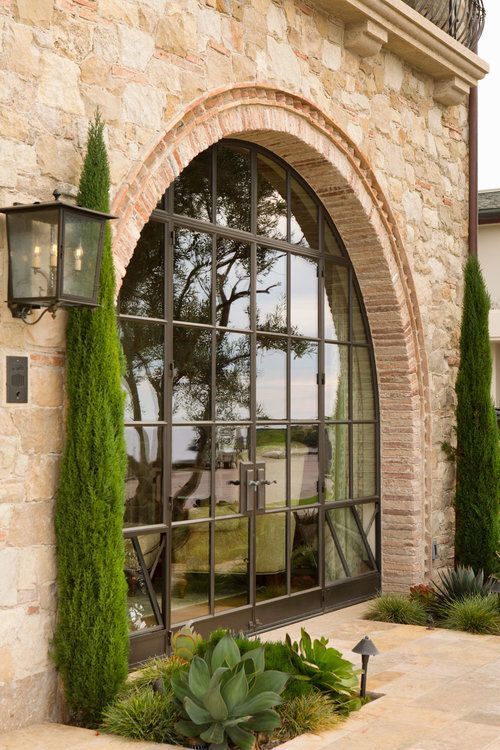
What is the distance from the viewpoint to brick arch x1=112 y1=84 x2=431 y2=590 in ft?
22.5

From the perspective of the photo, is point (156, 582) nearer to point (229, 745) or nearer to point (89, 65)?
point (229, 745)

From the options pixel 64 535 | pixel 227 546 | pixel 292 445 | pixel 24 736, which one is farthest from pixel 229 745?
pixel 292 445

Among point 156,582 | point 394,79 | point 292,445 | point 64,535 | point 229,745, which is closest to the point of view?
Result: point 229,745

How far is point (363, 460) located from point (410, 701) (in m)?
3.25

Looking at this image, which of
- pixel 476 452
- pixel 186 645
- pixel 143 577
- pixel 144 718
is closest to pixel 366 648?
pixel 186 645

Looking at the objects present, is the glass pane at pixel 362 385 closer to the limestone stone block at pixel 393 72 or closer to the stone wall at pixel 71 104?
the stone wall at pixel 71 104

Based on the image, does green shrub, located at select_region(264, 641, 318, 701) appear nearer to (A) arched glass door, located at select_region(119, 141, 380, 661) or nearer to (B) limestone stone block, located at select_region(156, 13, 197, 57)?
(A) arched glass door, located at select_region(119, 141, 380, 661)

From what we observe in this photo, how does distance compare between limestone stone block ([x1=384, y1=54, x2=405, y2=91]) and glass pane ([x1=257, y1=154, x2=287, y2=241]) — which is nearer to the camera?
glass pane ([x1=257, y1=154, x2=287, y2=241])

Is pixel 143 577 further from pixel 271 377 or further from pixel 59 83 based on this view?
pixel 59 83

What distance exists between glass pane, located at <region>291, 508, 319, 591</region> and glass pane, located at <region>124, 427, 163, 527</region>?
1.69 metres

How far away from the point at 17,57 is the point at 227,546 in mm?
3447

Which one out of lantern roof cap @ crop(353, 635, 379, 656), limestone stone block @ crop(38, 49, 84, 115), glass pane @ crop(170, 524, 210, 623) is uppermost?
limestone stone block @ crop(38, 49, 84, 115)

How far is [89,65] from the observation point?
516 cm

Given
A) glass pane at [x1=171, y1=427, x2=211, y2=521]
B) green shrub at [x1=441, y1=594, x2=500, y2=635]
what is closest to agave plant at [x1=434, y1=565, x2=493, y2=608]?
green shrub at [x1=441, y1=594, x2=500, y2=635]
